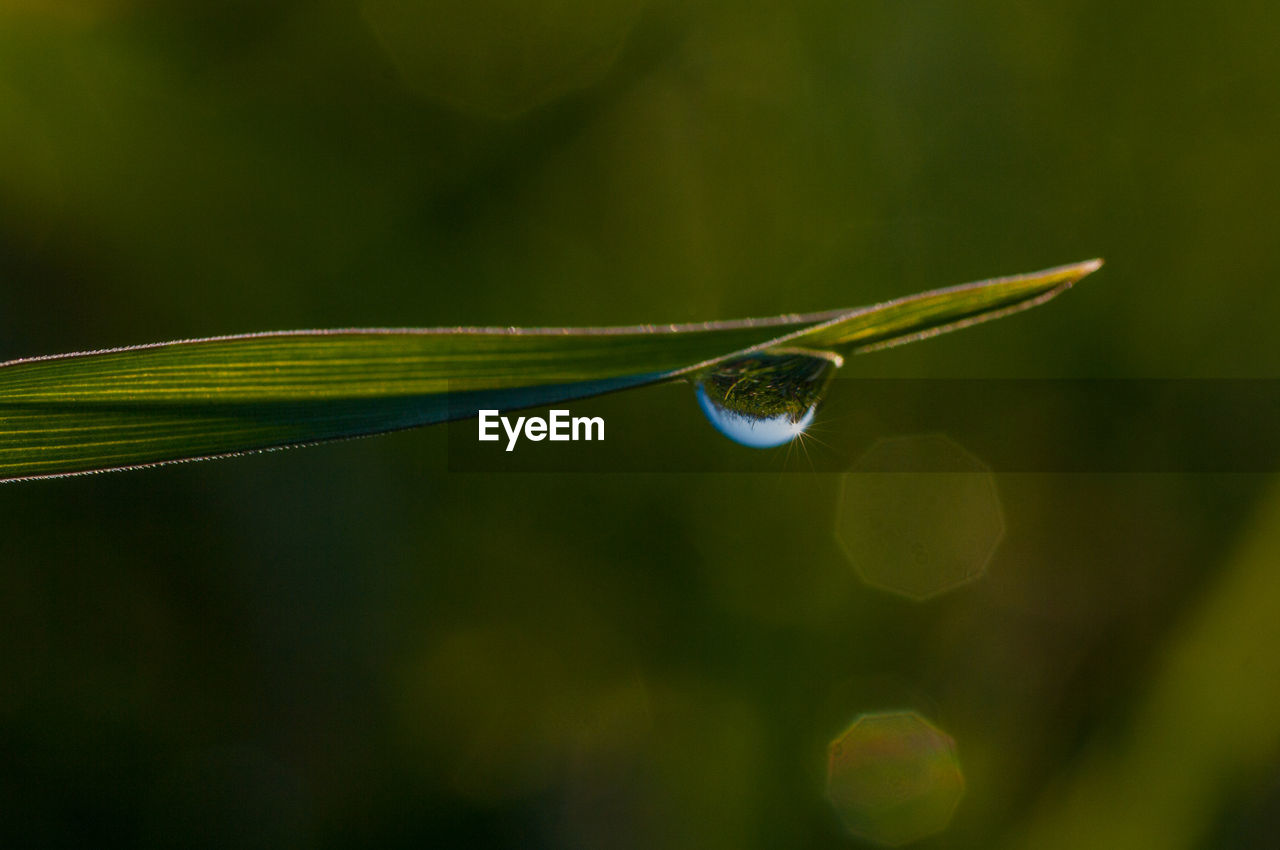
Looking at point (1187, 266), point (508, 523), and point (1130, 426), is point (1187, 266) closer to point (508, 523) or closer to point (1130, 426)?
point (1130, 426)

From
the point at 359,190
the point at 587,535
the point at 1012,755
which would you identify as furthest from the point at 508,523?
the point at 1012,755

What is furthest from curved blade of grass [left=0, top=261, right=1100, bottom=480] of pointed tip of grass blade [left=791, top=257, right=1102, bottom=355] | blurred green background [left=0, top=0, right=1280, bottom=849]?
blurred green background [left=0, top=0, right=1280, bottom=849]

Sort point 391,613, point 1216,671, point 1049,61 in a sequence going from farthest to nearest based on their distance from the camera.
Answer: point 1049,61 → point 391,613 → point 1216,671

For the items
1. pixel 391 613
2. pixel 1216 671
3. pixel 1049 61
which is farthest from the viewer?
pixel 1049 61

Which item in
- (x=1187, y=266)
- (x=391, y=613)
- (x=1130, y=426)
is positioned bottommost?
(x=391, y=613)

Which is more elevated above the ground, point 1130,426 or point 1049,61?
point 1049,61

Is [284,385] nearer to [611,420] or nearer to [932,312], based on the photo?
[932,312]

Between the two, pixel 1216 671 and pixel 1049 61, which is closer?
pixel 1216 671
